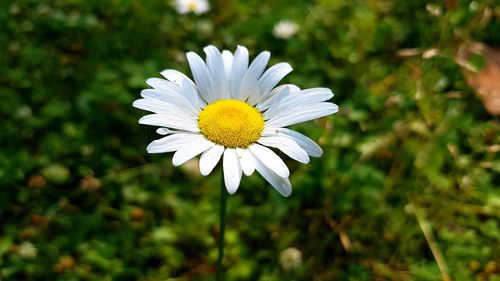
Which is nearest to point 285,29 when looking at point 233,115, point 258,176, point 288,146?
point 258,176

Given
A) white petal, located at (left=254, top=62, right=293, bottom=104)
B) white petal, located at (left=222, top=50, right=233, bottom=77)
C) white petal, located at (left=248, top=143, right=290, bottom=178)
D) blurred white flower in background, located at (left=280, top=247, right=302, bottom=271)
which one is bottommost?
blurred white flower in background, located at (left=280, top=247, right=302, bottom=271)

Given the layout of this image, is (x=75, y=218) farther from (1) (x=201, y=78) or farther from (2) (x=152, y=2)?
(2) (x=152, y=2)

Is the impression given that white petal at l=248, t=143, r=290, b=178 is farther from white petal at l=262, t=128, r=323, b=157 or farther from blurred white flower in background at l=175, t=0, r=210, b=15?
blurred white flower in background at l=175, t=0, r=210, b=15

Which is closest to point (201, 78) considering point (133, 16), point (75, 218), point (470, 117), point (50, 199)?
point (75, 218)

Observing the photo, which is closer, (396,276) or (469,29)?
(396,276)

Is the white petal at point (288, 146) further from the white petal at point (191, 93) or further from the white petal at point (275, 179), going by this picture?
the white petal at point (191, 93)

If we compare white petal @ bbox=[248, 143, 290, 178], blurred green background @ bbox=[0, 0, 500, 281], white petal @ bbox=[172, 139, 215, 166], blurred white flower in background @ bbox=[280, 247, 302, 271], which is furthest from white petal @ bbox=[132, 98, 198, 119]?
blurred white flower in background @ bbox=[280, 247, 302, 271]
